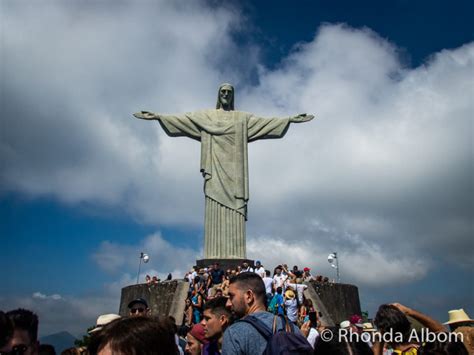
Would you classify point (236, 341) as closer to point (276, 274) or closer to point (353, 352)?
point (353, 352)

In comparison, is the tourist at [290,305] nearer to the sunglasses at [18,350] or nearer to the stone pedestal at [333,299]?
the stone pedestal at [333,299]

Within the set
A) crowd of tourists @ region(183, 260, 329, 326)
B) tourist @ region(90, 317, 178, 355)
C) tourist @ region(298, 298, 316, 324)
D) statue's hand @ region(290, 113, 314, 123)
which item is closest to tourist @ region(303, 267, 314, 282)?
crowd of tourists @ region(183, 260, 329, 326)

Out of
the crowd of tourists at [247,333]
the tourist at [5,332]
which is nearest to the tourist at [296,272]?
the crowd of tourists at [247,333]

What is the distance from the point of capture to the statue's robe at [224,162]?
1495cm

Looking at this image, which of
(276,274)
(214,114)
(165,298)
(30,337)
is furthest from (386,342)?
(214,114)

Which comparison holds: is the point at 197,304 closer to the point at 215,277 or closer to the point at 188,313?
the point at 188,313

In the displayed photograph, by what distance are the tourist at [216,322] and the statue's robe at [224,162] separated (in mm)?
10914

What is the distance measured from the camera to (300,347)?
7.43 ft

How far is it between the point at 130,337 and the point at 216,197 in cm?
1389

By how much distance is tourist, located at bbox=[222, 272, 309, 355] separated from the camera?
2707 mm

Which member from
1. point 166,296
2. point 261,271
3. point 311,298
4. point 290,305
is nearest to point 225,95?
point 261,271

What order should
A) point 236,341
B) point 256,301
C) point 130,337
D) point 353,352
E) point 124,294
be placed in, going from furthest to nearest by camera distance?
point 124,294
point 256,301
point 236,341
point 353,352
point 130,337

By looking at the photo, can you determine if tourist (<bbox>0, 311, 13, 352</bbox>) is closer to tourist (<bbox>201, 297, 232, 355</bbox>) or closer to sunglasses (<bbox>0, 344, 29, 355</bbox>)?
sunglasses (<bbox>0, 344, 29, 355</bbox>)

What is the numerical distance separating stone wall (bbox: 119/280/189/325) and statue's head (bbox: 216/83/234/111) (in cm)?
731
